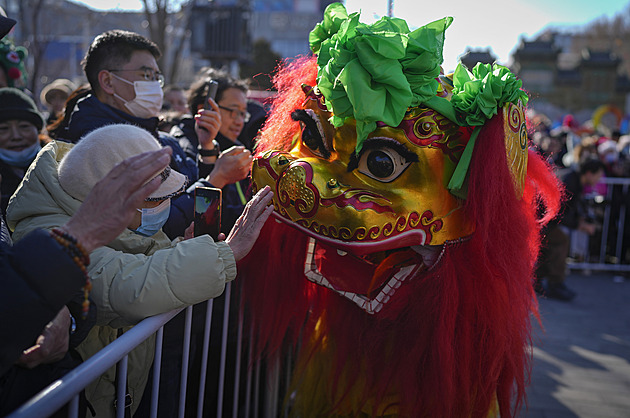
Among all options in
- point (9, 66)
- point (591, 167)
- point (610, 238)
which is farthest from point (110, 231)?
point (610, 238)

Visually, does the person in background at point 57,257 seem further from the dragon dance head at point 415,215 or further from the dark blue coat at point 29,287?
the dragon dance head at point 415,215

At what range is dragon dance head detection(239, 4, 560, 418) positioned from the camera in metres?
1.45

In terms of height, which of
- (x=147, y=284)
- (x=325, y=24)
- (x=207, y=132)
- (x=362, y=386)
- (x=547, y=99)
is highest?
(x=547, y=99)

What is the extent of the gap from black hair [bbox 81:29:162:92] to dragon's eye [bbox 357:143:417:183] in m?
1.48

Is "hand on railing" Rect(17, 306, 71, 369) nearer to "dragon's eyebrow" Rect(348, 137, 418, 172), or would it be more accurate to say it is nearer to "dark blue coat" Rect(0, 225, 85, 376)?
"dark blue coat" Rect(0, 225, 85, 376)

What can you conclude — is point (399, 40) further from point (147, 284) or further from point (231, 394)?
point (231, 394)

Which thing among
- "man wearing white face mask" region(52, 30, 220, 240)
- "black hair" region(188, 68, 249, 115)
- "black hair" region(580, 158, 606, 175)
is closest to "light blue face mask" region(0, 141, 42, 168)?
"man wearing white face mask" region(52, 30, 220, 240)

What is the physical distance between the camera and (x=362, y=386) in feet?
5.41

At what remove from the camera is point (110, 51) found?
7.77 feet

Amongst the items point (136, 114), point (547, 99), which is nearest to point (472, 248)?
point (136, 114)

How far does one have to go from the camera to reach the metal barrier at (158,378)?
878 mm

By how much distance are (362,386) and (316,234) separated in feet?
1.82

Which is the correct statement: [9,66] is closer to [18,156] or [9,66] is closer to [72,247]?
[18,156]

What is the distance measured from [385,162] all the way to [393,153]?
0.12 feet
